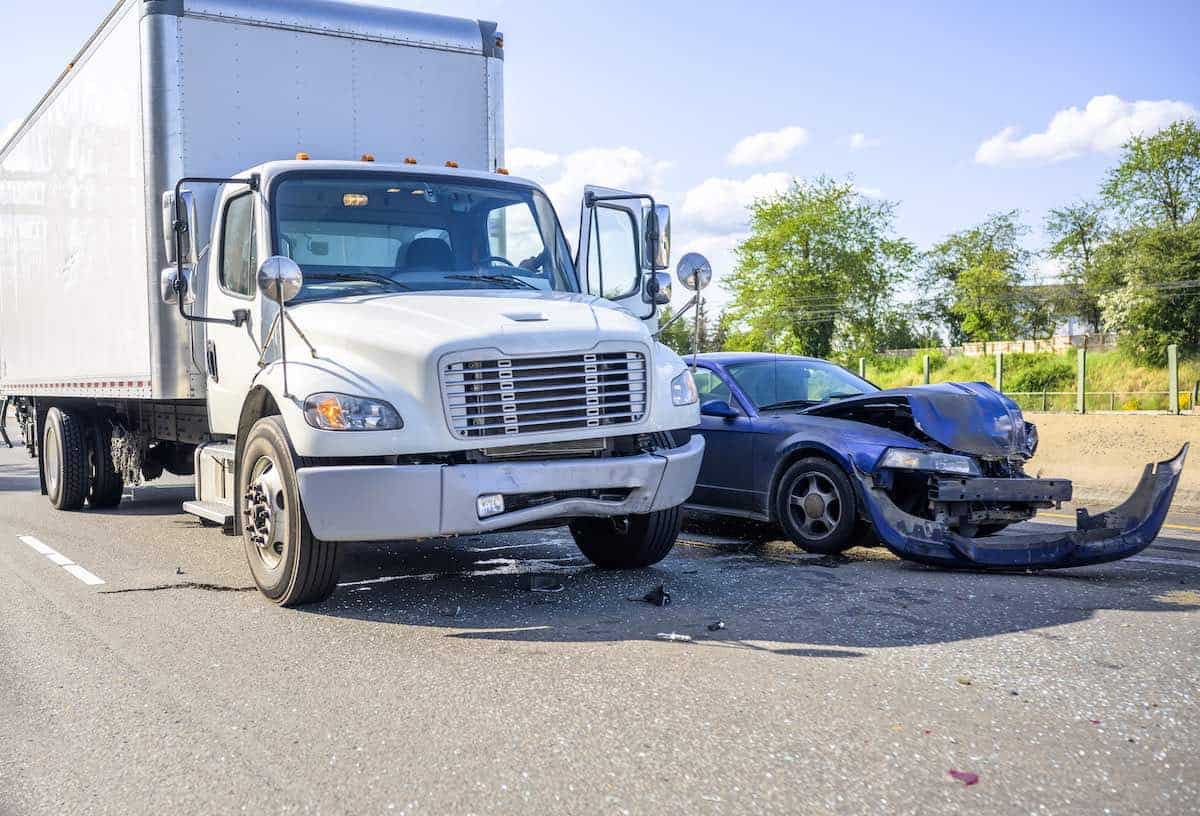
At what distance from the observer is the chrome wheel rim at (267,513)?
627 centimetres

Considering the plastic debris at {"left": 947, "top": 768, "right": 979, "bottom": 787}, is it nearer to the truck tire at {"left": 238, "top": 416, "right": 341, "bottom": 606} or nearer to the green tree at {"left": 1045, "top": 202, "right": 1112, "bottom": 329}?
the truck tire at {"left": 238, "top": 416, "right": 341, "bottom": 606}

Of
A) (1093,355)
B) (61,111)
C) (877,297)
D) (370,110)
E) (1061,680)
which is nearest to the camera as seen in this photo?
(1061,680)

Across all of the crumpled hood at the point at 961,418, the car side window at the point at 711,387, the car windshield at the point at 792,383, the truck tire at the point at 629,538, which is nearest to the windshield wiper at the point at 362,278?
the truck tire at the point at 629,538

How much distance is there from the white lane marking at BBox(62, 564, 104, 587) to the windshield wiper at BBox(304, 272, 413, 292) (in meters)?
2.47

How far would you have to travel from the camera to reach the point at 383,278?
274 inches

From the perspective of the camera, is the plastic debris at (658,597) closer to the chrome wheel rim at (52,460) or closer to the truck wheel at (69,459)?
the truck wheel at (69,459)

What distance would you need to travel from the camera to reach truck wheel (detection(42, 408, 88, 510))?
11477mm

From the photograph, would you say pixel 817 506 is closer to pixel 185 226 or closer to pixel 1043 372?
pixel 185 226

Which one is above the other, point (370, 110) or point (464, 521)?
point (370, 110)

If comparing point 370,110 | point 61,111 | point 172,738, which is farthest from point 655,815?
point 61,111

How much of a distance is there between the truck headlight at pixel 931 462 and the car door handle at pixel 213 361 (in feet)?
14.8

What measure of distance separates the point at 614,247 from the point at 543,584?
2584 mm

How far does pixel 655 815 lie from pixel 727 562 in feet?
14.5

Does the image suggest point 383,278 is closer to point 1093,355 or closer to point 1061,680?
point 1061,680
